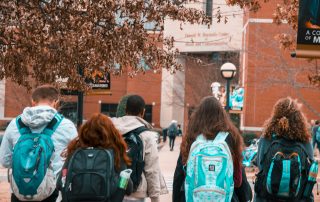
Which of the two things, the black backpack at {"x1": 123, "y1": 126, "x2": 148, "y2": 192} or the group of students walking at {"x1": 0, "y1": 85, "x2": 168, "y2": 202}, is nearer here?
the group of students walking at {"x1": 0, "y1": 85, "x2": 168, "y2": 202}

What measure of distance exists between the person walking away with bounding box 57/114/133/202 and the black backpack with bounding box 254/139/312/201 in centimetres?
152

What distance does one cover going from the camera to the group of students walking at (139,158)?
5.46m

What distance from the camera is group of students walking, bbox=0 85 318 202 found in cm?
Result: 546

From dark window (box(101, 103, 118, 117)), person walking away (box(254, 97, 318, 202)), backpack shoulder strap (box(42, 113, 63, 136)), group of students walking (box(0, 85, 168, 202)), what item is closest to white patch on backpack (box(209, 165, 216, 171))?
group of students walking (box(0, 85, 168, 202))

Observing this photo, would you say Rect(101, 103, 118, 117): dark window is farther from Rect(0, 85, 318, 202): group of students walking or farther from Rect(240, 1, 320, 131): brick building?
Rect(0, 85, 318, 202): group of students walking

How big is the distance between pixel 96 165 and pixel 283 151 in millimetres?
2089

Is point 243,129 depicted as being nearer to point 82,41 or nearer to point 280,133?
point 82,41

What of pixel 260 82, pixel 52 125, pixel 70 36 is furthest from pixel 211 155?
pixel 260 82

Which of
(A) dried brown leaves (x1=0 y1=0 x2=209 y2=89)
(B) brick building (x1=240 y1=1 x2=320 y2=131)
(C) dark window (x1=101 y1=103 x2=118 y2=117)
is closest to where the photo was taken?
(A) dried brown leaves (x1=0 y1=0 x2=209 y2=89)

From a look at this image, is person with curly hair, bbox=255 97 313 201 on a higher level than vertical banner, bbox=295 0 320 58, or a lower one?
lower

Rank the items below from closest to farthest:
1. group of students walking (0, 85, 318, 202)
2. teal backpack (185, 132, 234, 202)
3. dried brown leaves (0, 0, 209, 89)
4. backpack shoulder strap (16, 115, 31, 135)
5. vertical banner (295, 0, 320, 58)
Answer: group of students walking (0, 85, 318, 202), teal backpack (185, 132, 234, 202), backpack shoulder strap (16, 115, 31, 135), vertical banner (295, 0, 320, 58), dried brown leaves (0, 0, 209, 89)

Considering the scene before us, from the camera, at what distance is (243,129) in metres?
40.6

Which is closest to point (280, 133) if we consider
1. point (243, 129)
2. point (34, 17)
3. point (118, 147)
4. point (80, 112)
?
point (118, 147)

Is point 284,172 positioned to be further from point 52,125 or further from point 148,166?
point 52,125
